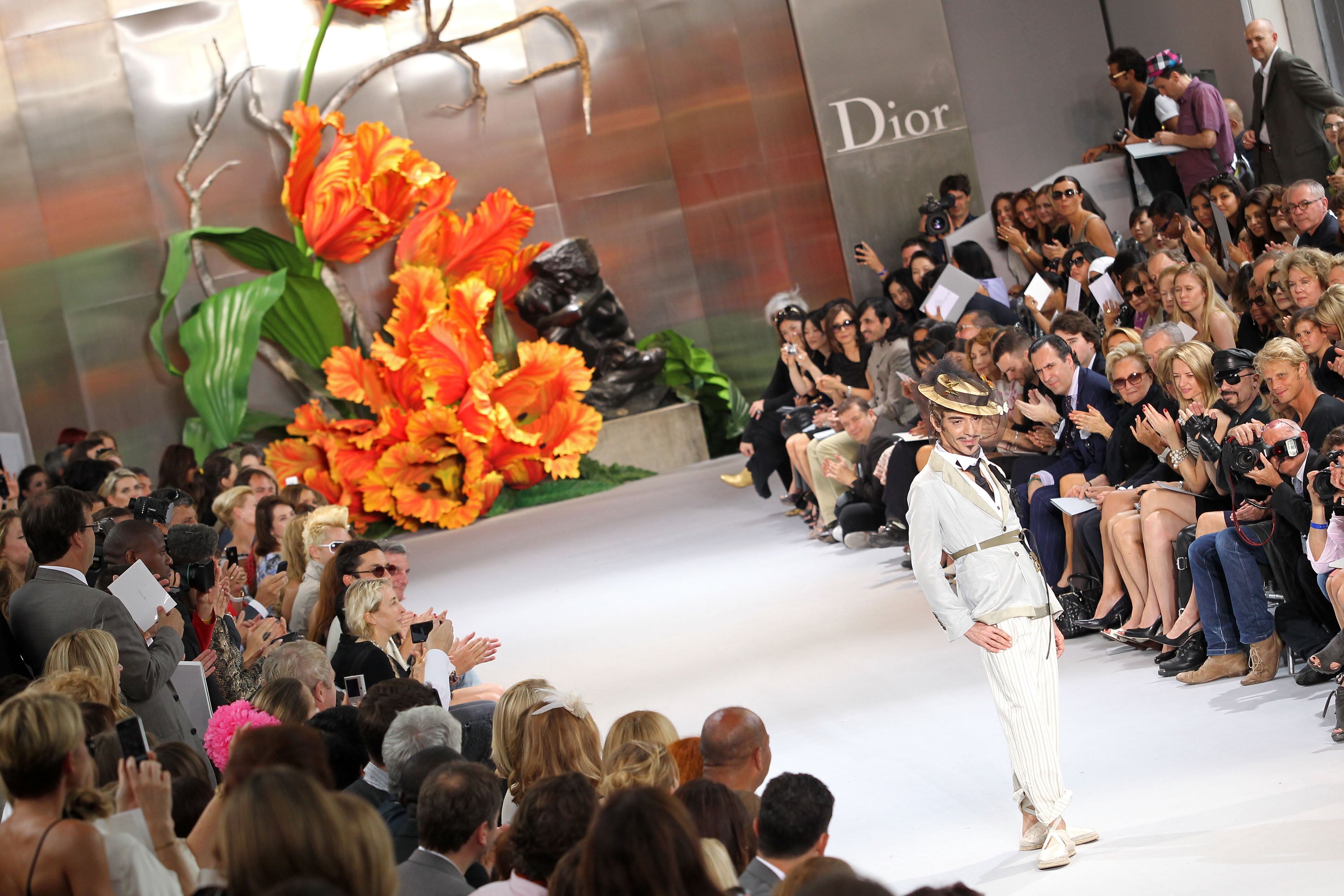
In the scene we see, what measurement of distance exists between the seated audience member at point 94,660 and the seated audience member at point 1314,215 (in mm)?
4892

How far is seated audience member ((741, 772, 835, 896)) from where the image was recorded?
2293 mm

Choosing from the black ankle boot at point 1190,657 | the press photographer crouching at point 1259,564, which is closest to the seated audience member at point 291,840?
the press photographer crouching at point 1259,564

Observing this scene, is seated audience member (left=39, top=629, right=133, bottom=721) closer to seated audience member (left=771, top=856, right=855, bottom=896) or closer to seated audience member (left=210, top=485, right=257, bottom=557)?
seated audience member (left=771, top=856, right=855, bottom=896)

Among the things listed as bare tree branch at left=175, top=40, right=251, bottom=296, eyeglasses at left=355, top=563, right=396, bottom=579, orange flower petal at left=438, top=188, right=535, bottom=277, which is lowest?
eyeglasses at left=355, top=563, right=396, bottom=579

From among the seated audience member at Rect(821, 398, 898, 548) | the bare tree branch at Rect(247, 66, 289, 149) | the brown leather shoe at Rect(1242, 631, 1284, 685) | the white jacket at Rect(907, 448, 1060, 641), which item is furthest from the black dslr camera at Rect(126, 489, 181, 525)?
the bare tree branch at Rect(247, 66, 289, 149)

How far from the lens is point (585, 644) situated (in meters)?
6.13

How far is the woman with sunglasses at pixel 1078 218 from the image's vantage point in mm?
7410

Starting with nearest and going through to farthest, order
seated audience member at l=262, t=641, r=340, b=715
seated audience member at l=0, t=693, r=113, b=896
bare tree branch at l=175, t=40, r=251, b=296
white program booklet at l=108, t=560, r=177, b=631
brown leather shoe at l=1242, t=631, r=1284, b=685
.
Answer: seated audience member at l=0, t=693, r=113, b=896
seated audience member at l=262, t=641, r=340, b=715
white program booklet at l=108, t=560, r=177, b=631
brown leather shoe at l=1242, t=631, r=1284, b=685
bare tree branch at l=175, t=40, r=251, b=296

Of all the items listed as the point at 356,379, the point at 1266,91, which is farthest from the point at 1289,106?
the point at 356,379

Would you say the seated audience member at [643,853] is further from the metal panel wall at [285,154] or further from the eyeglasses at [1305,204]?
the metal panel wall at [285,154]

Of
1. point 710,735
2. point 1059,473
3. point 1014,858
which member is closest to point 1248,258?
point 1059,473

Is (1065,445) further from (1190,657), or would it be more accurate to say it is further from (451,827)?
(451,827)

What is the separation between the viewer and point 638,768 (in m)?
2.62

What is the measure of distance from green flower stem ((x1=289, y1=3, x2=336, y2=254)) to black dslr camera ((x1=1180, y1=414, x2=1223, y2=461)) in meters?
8.62
